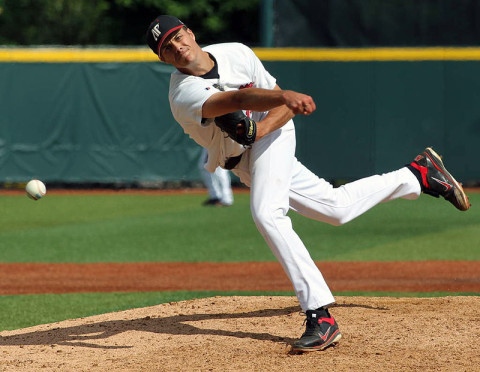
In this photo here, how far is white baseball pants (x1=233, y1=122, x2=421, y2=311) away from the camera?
15.4 feet

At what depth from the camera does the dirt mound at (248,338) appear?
4484 mm

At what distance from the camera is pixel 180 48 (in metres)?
4.77

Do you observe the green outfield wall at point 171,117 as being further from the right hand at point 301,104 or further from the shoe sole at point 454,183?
the right hand at point 301,104

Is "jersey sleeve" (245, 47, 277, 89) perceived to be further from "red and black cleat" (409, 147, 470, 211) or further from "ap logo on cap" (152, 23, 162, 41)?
"red and black cleat" (409, 147, 470, 211)

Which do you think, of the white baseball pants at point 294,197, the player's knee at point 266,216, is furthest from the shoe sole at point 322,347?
the player's knee at point 266,216

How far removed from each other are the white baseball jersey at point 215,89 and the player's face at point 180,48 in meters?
0.09

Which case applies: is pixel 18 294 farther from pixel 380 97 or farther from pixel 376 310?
pixel 380 97

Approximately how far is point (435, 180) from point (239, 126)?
1696 millimetres

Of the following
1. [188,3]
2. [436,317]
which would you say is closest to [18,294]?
[436,317]

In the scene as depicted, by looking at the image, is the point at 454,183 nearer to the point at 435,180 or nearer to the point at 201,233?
the point at 435,180

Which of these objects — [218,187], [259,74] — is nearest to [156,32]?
[259,74]

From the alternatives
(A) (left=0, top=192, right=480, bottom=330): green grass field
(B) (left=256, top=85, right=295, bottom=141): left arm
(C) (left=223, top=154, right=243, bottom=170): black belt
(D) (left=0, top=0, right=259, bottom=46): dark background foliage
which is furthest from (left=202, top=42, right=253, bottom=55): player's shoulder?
(D) (left=0, top=0, right=259, bottom=46): dark background foliage

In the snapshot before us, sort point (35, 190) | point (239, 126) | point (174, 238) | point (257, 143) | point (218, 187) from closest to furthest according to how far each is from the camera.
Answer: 1. point (239, 126)
2. point (257, 143)
3. point (35, 190)
4. point (174, 238)
5. point (218, 187)

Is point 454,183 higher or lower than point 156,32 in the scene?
lower
